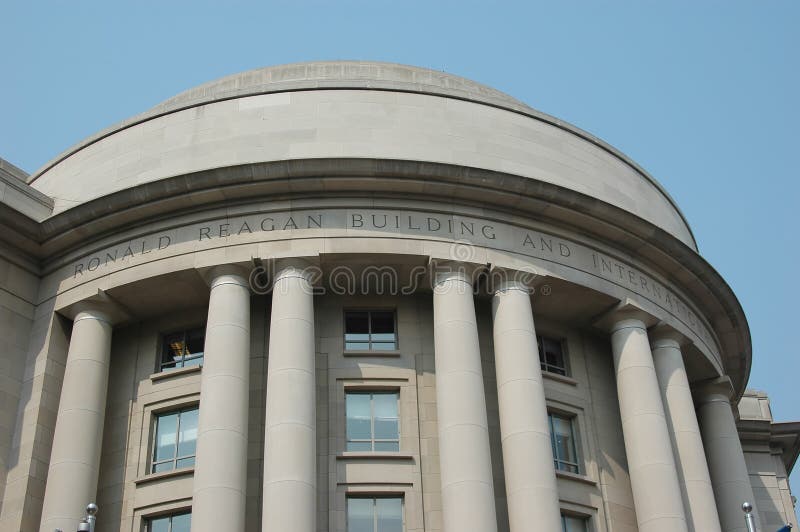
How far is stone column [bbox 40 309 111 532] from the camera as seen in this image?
3119 cm

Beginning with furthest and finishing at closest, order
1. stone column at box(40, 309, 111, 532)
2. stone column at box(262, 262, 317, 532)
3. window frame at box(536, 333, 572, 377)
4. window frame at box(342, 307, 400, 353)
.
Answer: window frame at box(536, 333, 572, 377) → window frame at box(342, 307, 400, 353) → stone column at box(40, 309, 111, 532) → stone column at box(262, 262, 317, 532)

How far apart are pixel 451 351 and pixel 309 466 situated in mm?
5738

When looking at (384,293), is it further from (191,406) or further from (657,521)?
(657,521)

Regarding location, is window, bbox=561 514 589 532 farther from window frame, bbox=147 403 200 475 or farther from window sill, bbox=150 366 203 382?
window sill, bbox=150 366 203 382

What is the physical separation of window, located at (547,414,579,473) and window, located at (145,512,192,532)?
11.7 metres

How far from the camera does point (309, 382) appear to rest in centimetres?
3155

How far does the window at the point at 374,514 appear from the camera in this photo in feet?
103

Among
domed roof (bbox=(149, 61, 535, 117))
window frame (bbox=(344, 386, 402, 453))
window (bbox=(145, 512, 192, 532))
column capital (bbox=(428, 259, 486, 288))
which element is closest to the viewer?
window (bbox=(145, 512, 192, 532))

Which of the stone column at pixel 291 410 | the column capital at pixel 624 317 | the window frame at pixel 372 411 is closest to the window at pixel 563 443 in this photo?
the column capital at pixel 624 317

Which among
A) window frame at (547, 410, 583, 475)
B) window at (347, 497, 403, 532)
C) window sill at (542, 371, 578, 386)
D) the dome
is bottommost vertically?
window at (347, 497, 403, 532)

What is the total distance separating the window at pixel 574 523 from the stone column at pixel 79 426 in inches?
568

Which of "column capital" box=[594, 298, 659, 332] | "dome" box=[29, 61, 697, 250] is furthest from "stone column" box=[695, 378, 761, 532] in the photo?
"dome" box=[29, 61, 697, 250]

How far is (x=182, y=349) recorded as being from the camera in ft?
117

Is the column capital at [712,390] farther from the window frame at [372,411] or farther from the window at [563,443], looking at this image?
the window frame at [372,411]
